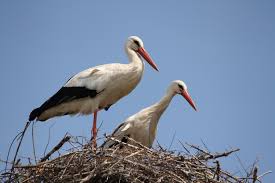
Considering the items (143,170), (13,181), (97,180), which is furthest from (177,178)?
(13,181)

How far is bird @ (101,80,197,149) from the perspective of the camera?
865cm

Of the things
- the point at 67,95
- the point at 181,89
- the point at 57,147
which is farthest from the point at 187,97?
the point at 57,147

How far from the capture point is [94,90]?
8.79 metres

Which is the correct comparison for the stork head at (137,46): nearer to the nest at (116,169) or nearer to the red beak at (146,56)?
the red beak at (146,56)

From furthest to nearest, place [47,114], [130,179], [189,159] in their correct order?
[47,114]
[189,159]
[130,179]

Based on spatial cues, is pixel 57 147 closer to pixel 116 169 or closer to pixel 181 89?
pixel 116 169

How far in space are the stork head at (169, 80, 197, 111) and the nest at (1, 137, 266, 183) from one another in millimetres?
2300

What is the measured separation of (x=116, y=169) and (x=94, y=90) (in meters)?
2.43

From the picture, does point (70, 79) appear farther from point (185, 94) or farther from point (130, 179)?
point (130, 179)

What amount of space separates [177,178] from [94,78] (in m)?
2.64

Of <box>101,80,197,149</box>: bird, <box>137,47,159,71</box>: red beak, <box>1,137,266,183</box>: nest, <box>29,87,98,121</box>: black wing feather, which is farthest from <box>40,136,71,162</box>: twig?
<box>137,47,159,71</box>: red beak

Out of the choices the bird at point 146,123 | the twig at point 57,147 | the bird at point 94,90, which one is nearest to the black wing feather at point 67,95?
the bird at point 94,90

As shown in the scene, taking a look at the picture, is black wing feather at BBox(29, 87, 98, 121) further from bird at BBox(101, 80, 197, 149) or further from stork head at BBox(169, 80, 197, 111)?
stork head at BBox(169, 80, 197, 111)

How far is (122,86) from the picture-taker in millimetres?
8836
